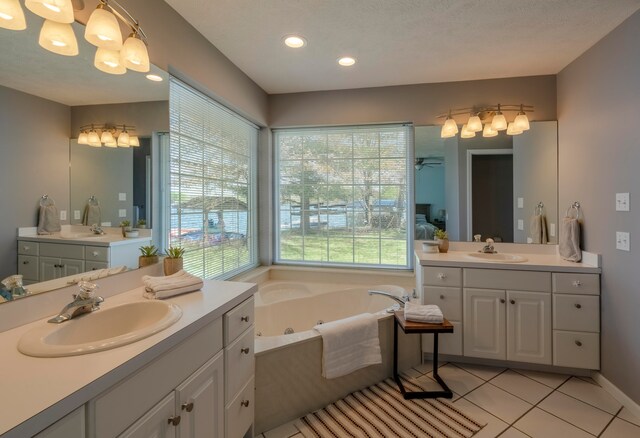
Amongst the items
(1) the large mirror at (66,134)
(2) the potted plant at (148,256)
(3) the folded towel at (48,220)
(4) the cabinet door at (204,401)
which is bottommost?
(4) the cabinet door at (204,401)

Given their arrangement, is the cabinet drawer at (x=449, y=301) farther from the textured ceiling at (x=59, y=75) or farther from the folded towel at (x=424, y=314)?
the textured ceiling at (x=59, y=75)

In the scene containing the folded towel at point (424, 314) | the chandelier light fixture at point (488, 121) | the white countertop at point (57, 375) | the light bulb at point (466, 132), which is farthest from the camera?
the light bulb at point (466, 132)

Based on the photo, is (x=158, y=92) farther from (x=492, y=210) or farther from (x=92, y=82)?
(x=492, y=210)

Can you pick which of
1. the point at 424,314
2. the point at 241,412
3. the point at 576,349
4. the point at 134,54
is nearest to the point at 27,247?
the point at 134,54

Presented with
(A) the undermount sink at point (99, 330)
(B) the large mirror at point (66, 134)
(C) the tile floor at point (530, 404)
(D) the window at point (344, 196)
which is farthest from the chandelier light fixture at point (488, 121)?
(A) the undermount sink at point (99, 330)

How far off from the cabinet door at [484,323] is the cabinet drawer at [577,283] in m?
0.38

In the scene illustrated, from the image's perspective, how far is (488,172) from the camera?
294 cm

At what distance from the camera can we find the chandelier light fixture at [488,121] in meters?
2.77

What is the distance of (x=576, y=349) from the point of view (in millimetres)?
2283

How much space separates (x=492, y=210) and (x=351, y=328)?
1831 millimetres

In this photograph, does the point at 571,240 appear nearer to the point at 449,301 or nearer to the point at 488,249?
the point at 488,249

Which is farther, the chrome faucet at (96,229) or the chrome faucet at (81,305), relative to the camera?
the chrome faucet at (96,229)

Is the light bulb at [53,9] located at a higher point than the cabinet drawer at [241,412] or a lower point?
higher

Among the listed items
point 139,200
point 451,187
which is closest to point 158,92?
point 139,200
